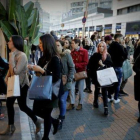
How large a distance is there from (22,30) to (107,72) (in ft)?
8.26

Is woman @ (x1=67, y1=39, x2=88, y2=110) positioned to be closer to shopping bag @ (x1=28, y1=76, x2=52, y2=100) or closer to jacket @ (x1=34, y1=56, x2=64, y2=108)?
jacket @ (x1=34, y1=56, x2=64, y2=108)

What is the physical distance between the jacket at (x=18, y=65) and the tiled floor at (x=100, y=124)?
3.75ft

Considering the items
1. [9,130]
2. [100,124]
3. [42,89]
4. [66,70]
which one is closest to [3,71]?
[9,130]

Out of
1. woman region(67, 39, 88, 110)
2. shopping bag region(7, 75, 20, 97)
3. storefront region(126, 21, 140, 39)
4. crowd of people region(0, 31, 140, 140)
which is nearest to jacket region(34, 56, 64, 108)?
crowd of people region(0, 31, 140, 140)

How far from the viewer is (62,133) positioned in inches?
154

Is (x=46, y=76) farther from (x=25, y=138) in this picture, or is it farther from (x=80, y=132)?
(x=80, y=132)

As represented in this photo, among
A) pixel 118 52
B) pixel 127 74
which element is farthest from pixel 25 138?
pixel 127 74

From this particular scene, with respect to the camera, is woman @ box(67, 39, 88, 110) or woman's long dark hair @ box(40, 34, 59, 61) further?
woman @ box(67, 39, 88, 110)

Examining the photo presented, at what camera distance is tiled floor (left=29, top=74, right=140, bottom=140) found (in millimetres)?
3828

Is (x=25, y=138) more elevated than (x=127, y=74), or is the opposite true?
(x=127, y=74)

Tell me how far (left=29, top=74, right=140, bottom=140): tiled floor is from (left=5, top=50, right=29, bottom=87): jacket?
1.14 meters

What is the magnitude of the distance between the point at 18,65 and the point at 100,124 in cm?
226

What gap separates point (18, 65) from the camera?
3402 millimetres

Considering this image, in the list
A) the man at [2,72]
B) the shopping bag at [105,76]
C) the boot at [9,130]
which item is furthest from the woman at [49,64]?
the shopping bag at [105,76]
